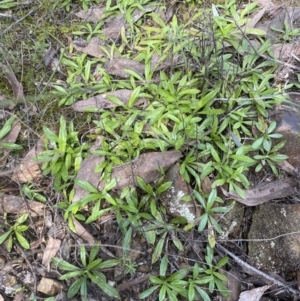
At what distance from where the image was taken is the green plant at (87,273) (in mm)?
2113

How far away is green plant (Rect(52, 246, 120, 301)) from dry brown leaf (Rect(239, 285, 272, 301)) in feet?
2.10

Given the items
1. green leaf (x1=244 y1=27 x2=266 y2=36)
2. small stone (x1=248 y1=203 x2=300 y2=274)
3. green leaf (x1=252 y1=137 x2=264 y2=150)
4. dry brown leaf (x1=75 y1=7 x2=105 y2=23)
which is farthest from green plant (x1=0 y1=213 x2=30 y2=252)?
green leaf (x1=244 y1=27 x2=266 y2=36)

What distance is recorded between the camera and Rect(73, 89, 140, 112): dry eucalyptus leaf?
2.52 meters

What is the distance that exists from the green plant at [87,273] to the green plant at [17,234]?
192mm

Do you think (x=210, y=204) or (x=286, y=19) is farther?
(x=286, y=19)

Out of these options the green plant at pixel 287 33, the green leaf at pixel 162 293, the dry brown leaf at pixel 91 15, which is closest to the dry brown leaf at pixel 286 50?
the green plant at pixel 287 33

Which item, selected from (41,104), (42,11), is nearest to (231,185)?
(41,104)

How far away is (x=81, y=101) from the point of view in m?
2.55

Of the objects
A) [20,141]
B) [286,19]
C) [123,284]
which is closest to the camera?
[123,284]

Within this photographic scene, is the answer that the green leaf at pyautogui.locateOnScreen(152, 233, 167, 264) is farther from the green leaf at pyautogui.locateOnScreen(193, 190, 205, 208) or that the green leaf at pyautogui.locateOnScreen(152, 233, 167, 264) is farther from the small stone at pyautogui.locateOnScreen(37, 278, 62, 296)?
the small stone at pyautogui.locateOnScreen(37, 278, 62, 296)

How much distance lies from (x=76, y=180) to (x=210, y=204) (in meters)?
0.72

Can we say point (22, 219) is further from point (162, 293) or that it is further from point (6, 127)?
point (162, 293)

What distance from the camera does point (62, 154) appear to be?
92.9 inches

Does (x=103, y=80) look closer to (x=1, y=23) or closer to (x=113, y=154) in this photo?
(x=113, y=154)
